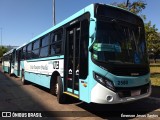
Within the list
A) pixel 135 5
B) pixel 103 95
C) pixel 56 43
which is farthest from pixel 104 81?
pixel 135 5

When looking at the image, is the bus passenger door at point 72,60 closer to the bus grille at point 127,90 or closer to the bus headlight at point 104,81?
the bus headlight at point 104,81

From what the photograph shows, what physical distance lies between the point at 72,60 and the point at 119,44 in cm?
182

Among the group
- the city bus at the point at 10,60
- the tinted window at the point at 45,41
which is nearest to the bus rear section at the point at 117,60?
the tinted window at the point at 45,41

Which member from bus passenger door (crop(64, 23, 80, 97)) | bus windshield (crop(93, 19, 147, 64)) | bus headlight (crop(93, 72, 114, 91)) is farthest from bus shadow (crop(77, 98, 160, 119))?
bus windshield (crop(93, 19, 147, 64))

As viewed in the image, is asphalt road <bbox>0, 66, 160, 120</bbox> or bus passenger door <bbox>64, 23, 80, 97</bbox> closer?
asphalt road <bbox>0, 66, 160, 120</bbox>

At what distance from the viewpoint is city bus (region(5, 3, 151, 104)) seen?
6.53 meters

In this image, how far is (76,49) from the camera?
7.76 metres

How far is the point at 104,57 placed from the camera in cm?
664

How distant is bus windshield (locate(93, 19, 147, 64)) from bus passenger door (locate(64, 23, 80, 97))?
1.11m

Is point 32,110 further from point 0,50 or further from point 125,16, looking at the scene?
point 0,50

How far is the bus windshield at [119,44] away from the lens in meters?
6.66

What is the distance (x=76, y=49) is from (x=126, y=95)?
2095 mm

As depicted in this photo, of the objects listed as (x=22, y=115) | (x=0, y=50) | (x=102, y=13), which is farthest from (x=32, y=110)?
(x=0, y=50)

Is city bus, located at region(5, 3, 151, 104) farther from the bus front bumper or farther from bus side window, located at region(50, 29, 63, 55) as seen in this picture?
bus side window, located at region(50, 29, 63, 55)
